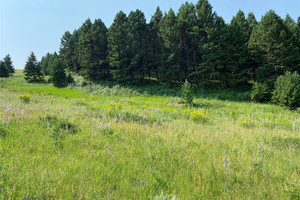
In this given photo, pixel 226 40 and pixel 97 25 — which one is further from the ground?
pixel 97 25

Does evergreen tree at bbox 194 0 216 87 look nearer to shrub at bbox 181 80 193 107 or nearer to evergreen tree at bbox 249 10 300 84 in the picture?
evergreen tree at bbox 249 10 300 84

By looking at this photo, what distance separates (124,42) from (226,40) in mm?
25650

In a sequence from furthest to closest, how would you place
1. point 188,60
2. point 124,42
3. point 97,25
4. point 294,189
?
point 97,25
point 124,42
point 188,60
point 294,189

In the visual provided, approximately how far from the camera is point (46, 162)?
2.57 meters

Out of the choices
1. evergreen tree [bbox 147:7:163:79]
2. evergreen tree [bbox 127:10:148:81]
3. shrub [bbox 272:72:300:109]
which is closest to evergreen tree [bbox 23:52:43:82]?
evergreen tree [bbox 127:10:148:81]

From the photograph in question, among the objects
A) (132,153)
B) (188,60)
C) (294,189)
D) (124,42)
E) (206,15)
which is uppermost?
(206,15)

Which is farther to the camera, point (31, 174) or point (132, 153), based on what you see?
point (132, 153)

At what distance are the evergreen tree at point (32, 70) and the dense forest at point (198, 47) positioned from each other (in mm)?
18561

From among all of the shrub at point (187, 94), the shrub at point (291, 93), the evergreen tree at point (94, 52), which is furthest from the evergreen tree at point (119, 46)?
the shrub at point (291, 93)

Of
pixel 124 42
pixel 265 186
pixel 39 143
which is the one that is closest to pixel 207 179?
pixel 265 186

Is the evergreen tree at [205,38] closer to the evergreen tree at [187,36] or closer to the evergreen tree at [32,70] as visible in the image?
the evergreen tree at [187,36]

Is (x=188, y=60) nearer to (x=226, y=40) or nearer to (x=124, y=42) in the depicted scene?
(x=226, y=40)

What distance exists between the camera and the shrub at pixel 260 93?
2494 centimetres

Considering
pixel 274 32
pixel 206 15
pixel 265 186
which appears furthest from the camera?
pixel 206 15
